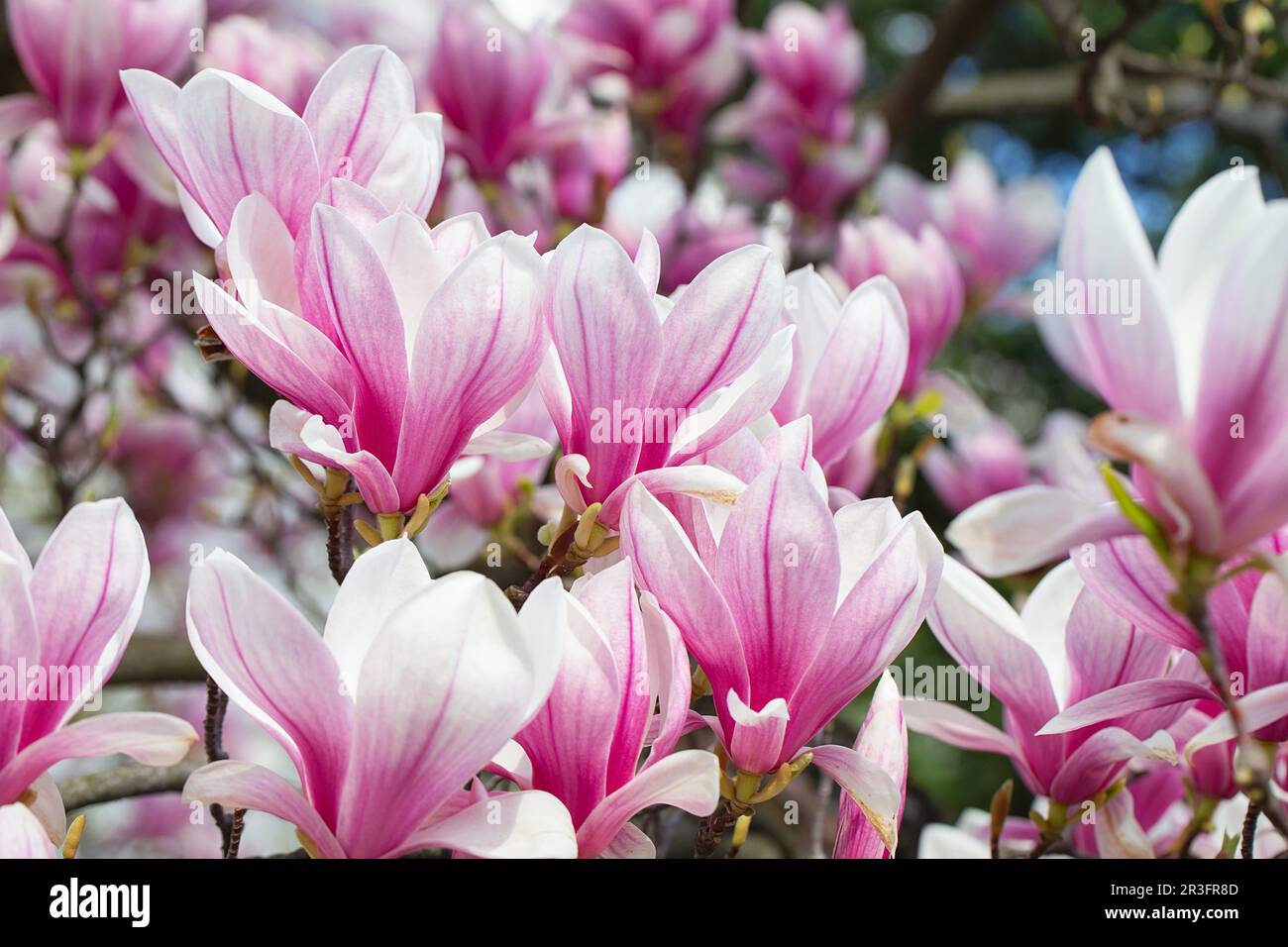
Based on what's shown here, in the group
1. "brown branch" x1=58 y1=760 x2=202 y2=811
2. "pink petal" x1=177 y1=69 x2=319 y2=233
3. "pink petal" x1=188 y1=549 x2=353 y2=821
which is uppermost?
"pink petal" x1=177 y1=69 x2=319 y2=233

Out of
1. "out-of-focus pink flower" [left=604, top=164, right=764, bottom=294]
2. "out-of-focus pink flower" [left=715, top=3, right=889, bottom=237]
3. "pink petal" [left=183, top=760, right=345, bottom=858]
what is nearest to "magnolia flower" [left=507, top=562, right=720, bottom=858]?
"pink petal" [left=183, top=760, right=345, bottom=858]

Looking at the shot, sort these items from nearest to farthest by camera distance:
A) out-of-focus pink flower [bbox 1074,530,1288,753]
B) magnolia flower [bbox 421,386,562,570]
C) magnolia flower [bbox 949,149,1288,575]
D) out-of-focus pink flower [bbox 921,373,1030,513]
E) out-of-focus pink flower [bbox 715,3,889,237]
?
magnolia flower [bbox 949,149,1288,575] → out-of-focus pink flower [bbox 1074,530,1288,753] → magnolia flower [bbox 421,386,562,570] → out-of-focus pink flower [bbox 921,373,1030,513] → out-of-focus pink flower [bbox 715,3,889,237]

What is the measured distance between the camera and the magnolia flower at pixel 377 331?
600 millimetres

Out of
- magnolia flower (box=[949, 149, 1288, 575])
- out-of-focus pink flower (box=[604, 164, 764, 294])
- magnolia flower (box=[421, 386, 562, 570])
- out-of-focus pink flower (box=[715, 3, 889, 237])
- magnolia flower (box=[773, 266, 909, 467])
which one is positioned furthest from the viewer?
out-of-focus pink flower (box=[715, 3, 889, 237])

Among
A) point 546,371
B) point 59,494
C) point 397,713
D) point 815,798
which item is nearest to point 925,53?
point 815,798

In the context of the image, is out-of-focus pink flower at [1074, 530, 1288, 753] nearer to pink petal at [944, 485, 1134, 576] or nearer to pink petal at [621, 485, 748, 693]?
pink petal at [944, 485, 1134, 576]

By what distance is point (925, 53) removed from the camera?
251 centimetres

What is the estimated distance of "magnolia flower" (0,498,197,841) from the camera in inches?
23.0

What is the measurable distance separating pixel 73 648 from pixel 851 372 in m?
0.49

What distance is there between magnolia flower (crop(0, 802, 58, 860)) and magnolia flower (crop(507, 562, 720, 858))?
22 cm

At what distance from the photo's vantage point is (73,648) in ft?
1.96

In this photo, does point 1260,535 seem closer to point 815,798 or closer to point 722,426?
point 722,426

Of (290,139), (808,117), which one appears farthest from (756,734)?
(808,117)

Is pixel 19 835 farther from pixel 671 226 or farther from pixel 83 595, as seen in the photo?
pixel 671 226
